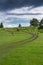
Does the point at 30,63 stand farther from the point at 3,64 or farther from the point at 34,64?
the point at 3,64

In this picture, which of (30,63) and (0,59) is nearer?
(30,63)

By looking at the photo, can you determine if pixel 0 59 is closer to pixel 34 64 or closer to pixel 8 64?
pixel 8 64

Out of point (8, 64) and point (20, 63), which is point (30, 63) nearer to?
point (20, 63)

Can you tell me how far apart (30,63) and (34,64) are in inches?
25.2

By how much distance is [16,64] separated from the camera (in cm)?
1936

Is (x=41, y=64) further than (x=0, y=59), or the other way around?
(x=0, y=59)

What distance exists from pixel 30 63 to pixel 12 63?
1.75 m

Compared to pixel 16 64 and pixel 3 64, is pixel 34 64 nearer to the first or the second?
→ pixel 16 64

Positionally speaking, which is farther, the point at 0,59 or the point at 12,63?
the point at 0,59

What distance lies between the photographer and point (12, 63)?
Result: 65.0 ft

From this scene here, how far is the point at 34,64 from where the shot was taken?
19406 millimetres

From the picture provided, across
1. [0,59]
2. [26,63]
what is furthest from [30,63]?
[0,59]

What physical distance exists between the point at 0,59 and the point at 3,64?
2421 millimetres

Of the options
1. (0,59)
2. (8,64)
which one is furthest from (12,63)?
(0,59)
